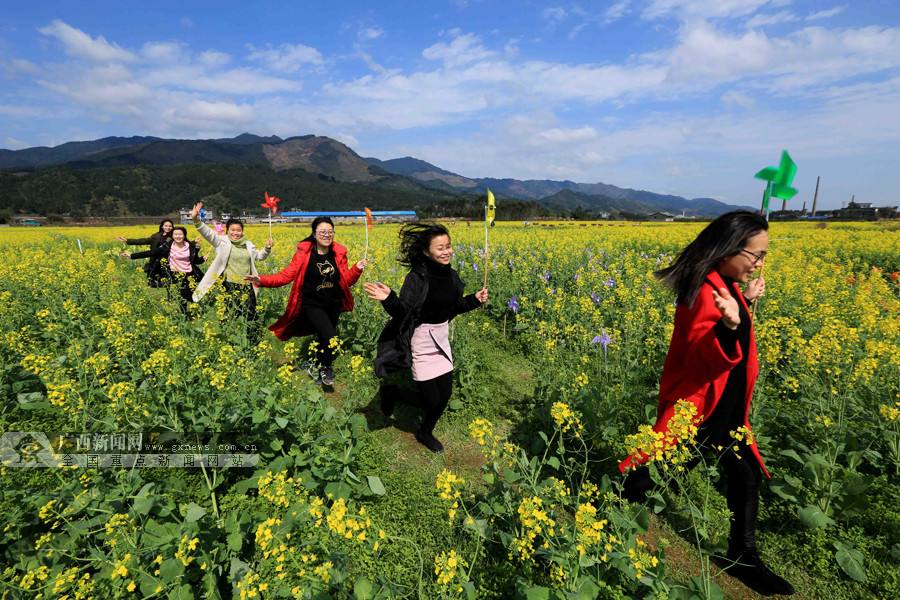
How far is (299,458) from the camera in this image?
318 centimetres

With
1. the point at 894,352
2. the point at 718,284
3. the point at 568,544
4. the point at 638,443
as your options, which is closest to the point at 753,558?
the point at 638,443

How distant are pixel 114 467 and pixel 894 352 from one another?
6.83 metres

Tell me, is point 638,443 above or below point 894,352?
below

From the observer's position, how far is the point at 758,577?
258 centimetres

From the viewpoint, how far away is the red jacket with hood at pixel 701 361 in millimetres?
2410

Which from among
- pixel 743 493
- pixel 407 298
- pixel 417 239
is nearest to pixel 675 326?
pixel 743 493

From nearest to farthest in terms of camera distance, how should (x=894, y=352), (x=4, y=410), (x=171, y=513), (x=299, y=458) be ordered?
(x=171, y=513), (x=299, y=458), (x=894, y=352), (x=4, y=410)

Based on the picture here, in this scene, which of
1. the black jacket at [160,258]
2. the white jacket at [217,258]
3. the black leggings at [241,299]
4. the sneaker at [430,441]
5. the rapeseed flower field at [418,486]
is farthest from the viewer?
the black jacket at [160,258]

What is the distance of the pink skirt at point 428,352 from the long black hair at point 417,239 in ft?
2.41

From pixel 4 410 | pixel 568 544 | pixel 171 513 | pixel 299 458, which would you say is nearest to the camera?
pixel 568 544

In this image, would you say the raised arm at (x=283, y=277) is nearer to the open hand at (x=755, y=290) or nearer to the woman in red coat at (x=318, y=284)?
the woman in red coat at (x=318, y=284)

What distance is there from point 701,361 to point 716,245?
2.61ft

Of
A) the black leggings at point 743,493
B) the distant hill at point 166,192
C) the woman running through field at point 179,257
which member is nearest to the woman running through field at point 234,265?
the woman running through field at point 179,257

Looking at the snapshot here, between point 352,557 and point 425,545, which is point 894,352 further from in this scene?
point 352,557
